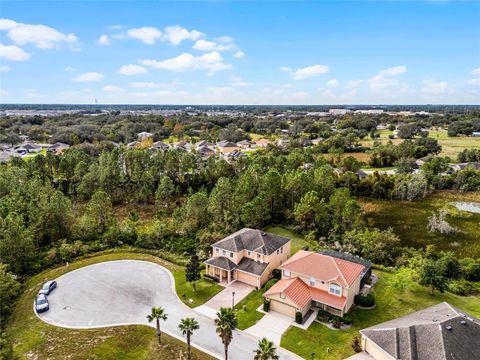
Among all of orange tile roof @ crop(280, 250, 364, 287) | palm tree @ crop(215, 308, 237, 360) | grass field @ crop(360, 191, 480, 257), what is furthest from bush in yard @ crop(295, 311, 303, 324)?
grass field @ crop(360, 191, 480, 257)

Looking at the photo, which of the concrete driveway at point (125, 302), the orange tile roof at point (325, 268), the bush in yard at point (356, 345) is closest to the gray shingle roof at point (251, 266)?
the orange tile roof at point (325, 268)

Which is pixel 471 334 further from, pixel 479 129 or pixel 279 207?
pixel 479 129

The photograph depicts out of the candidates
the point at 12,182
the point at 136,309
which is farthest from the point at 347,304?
the point at 12,182

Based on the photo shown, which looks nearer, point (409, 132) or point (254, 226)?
point (254, 226)

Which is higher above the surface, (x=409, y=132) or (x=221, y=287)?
(x=409, y=132)

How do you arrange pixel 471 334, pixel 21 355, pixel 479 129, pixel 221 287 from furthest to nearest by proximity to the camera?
pixel 479 129, pixel 221 287, pixel 21 355, pixel 471 334

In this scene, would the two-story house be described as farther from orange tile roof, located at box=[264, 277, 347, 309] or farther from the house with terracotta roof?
orange tile roof, located at box=[264, 277, 347, 309]

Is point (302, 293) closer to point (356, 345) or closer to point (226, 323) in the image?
point (356, 345)

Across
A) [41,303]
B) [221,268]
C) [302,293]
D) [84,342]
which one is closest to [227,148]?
[221,268]
